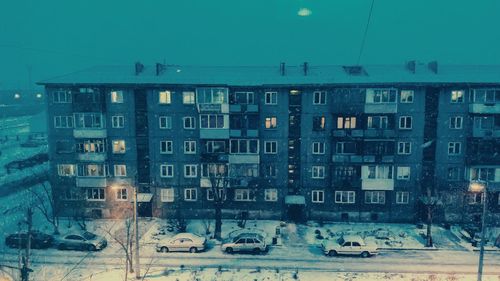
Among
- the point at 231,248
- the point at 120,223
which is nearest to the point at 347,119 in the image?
the point at 231,248

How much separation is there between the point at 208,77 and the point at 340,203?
20736 mm

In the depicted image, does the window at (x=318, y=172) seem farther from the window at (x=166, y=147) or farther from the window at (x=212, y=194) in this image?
the window at (x=166, y=147)

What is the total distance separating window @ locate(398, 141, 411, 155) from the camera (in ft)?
157

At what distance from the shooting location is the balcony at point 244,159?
4891 centimetres

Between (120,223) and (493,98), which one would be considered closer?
(493,98)

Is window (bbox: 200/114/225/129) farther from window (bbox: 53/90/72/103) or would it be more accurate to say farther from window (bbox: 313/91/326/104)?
window (bbox: 53/90/72/103)

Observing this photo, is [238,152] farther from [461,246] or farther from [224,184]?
[461,246]

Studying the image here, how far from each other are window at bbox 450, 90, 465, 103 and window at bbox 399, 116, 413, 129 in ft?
15.5

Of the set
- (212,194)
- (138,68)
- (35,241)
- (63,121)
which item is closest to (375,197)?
(212,194)

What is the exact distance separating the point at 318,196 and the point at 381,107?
1211 cm

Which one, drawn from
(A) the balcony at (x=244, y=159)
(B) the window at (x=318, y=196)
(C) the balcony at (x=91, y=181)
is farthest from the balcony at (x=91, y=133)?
(B) the window at (x=318, y=196)

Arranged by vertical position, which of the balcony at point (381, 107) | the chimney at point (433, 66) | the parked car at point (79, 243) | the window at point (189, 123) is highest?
the chimney at point (433, 66)

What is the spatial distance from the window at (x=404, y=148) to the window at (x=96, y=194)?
112 ft

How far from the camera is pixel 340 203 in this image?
49.8m
